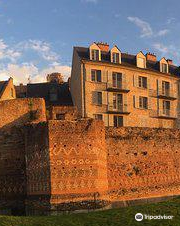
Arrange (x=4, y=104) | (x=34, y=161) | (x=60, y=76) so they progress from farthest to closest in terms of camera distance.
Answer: (x=60, y=76), (x=4, y=104), (x=34, y=161)

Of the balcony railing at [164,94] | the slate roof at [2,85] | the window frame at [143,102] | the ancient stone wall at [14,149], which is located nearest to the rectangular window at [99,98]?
the window frame at [143,102]

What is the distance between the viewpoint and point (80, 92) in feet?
127

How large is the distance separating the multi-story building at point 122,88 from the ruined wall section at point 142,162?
8.74 m

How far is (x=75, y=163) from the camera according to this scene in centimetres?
2455

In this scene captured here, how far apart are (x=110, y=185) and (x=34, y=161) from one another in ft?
21.6

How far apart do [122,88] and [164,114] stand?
6821 mm

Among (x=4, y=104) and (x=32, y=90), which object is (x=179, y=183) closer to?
(x=4, y=104)

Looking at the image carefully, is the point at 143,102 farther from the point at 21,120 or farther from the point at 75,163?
the point at 75,163

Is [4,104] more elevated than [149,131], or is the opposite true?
[4,104]

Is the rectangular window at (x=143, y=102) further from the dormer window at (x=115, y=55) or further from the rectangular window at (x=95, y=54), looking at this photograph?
the rectangular window at (x=95, y=54)

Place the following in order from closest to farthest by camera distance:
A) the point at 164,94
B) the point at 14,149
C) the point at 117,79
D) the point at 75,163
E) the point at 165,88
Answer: the point at 75,163 < the point at 14,149 < the point at 117,79 < the point at 164,94 < the point at 165,88

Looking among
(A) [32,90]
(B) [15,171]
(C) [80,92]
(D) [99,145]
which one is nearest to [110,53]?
(C) [80,92]

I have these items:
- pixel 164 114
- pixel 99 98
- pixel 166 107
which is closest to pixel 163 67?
pixel 166 107

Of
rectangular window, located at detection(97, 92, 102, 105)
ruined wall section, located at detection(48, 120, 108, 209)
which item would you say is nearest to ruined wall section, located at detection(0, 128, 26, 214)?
ruined wall section, located at detection(48, 120, 108, 209)
